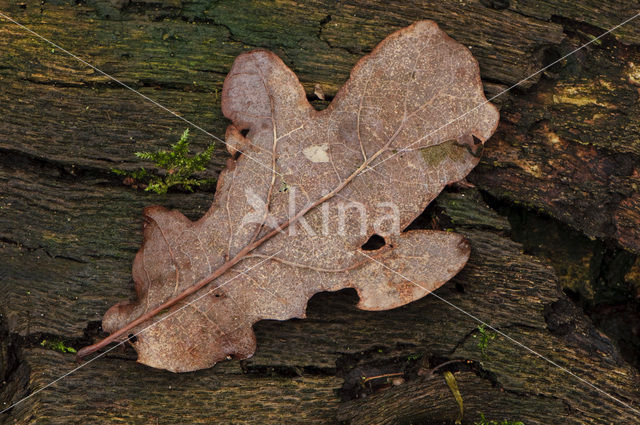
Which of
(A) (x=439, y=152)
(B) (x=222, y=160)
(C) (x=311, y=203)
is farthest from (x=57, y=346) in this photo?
(A) (x=439, y=152)

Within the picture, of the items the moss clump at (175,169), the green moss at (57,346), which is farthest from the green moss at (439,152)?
the green moss at (57,346)

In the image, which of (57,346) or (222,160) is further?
(222,160)

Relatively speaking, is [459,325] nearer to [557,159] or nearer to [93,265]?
[557,159]

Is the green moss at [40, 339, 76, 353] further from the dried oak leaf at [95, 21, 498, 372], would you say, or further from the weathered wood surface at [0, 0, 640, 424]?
the dried oak leaf at [95, 21, 498, 372]

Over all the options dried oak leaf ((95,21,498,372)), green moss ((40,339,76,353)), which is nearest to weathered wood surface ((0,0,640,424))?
green moss ((40,339,76,353))

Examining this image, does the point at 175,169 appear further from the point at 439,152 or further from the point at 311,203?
the point at 439,152

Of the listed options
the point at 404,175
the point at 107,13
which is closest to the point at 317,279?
the point at 404,175
